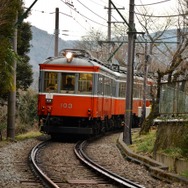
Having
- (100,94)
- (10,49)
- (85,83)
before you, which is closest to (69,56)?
(85,83)

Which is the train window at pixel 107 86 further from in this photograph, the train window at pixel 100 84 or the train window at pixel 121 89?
the train window at pixel 121 89

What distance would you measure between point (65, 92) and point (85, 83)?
88cm

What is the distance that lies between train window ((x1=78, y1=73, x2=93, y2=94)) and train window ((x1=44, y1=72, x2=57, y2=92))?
1001mm

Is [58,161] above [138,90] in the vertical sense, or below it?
below

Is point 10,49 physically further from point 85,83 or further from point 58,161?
point 85,83

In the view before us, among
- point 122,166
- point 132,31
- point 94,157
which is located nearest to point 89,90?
point 132,31

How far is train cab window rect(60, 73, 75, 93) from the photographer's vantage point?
2277cm

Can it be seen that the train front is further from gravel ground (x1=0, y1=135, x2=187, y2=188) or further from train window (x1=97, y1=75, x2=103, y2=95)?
gravel ground (x1=0, y1=135, x2=187, y2=188)

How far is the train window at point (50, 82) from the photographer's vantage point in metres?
22.8

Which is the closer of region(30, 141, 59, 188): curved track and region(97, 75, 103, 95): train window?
region(30, 141, 59, 188): curved track

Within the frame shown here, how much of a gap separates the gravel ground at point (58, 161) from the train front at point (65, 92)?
3.91ft

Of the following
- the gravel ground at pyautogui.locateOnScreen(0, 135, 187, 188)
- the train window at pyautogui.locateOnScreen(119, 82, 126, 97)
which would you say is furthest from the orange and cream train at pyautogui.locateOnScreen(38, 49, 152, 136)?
the train window at pyautogui.locateOnScreen(119, 82, 126, 97)

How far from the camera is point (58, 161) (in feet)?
51.6

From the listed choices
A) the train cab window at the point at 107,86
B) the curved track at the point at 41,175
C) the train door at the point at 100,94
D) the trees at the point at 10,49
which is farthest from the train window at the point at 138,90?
the curved track at the point at 41,175
